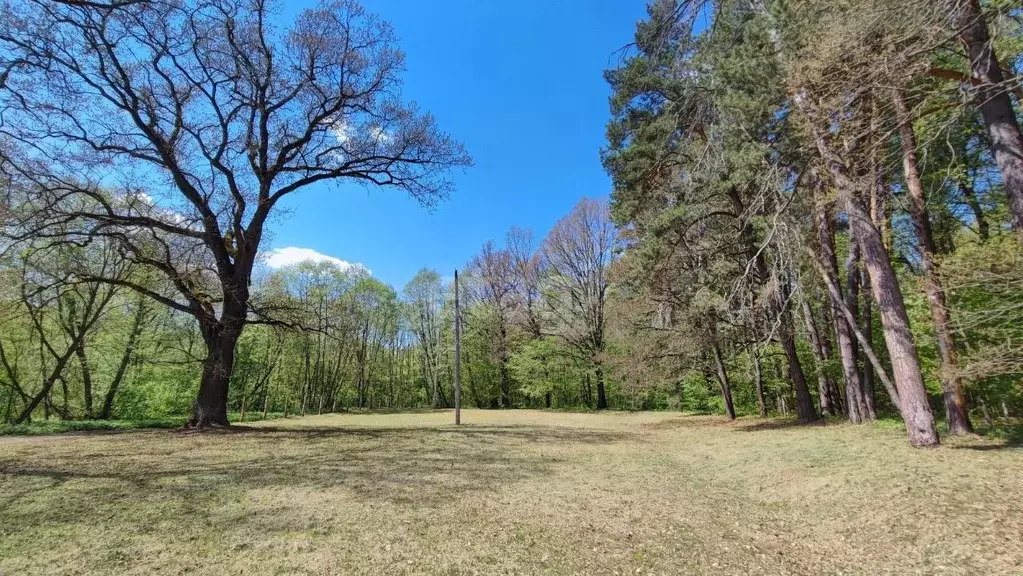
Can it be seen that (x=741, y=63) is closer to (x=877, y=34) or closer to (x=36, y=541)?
(x=877, y=34)

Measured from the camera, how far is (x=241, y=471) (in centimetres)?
650

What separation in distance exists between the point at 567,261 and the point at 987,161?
64.7ft

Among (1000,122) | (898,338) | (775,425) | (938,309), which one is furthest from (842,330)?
(1000,122)

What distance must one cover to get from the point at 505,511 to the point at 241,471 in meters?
4.23

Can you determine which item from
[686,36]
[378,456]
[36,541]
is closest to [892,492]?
[686,36]

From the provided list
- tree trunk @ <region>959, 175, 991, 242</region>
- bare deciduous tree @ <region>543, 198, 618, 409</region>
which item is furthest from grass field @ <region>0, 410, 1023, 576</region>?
bare deciduous tree @ <region>543, 198, 618, 409</region>

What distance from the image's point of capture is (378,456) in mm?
8266

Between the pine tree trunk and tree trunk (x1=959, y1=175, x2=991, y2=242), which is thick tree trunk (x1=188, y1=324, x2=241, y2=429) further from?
tree trunk (x1=959, y1=175, x2=991, y2=242)

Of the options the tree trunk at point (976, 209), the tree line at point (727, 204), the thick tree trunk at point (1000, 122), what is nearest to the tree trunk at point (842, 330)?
the tree line at point (727, 204)

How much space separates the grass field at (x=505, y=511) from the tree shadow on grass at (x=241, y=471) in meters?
0.05

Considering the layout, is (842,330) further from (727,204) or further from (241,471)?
(241,471)

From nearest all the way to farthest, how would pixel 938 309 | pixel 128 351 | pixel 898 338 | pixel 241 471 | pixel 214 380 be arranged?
pixel 241 471, pixel 898 338, pixel 938 309, pixel 214 380, pixel 128 351

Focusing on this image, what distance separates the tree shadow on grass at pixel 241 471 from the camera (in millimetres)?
4848

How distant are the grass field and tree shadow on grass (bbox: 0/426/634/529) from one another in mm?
46
